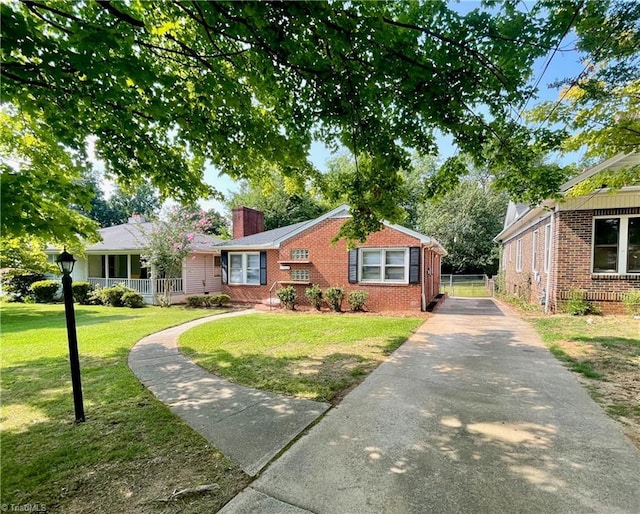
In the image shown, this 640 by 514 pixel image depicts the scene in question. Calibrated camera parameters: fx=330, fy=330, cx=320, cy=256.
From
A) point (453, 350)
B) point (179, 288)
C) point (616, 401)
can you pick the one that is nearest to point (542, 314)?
point (453, 350)

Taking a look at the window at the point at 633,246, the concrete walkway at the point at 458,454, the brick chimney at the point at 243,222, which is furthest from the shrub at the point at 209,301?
the window at the point at 633,246

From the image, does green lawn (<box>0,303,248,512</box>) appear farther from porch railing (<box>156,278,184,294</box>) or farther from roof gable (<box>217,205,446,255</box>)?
porch railing (<box>156,278,184,294</box>)

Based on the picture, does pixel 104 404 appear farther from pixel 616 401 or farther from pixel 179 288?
pixel 179 288

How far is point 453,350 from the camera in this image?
6.82 meters

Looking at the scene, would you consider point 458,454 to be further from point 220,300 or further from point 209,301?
point 209,301

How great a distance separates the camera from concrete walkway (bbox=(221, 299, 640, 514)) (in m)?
2.43

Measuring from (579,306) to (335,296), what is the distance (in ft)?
25.3

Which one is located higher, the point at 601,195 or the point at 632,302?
the point at 601,195

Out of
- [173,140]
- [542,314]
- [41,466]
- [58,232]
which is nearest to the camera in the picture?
[41,466]

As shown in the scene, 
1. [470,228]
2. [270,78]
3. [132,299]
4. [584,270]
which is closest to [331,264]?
[584,270]

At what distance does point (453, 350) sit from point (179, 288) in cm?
1416

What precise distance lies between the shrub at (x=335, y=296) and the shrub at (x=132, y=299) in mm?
8635

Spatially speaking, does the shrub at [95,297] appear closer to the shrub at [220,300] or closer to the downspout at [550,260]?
the shrub at [220,300]

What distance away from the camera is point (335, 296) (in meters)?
12.9
